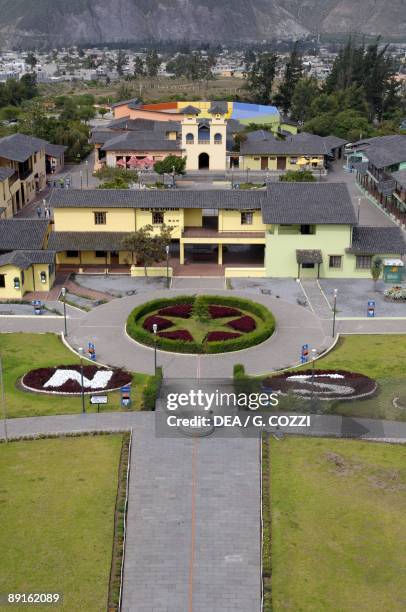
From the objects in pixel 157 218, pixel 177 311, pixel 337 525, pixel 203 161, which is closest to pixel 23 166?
pixel 157 218

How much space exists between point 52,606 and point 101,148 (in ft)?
268

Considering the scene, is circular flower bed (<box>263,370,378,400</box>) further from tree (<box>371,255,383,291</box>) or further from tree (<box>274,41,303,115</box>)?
tree (<box>274,41,303,115</box>)

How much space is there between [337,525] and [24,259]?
33.9 m

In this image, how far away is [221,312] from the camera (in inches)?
1984

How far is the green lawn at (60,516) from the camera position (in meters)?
25.7

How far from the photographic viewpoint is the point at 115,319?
49.7m

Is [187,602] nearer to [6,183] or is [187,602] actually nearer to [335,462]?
[335,462]

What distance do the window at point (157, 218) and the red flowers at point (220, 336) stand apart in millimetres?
17654

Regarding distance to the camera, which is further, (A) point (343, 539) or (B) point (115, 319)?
(B) point (115, 319)

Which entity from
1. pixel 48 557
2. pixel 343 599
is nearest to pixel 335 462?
pixel 343 599

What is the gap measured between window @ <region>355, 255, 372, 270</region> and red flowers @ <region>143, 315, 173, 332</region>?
17.8 metres

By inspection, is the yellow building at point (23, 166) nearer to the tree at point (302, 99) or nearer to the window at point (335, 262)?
the window at point (335, 262)

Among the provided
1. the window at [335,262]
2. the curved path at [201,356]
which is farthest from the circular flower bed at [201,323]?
the window at [335,262]

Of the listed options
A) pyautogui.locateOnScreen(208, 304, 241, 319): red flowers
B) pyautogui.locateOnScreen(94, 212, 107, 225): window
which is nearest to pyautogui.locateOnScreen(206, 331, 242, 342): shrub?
pyautogui.locateOnScreen(208, 304, 241, 319): red flowers
